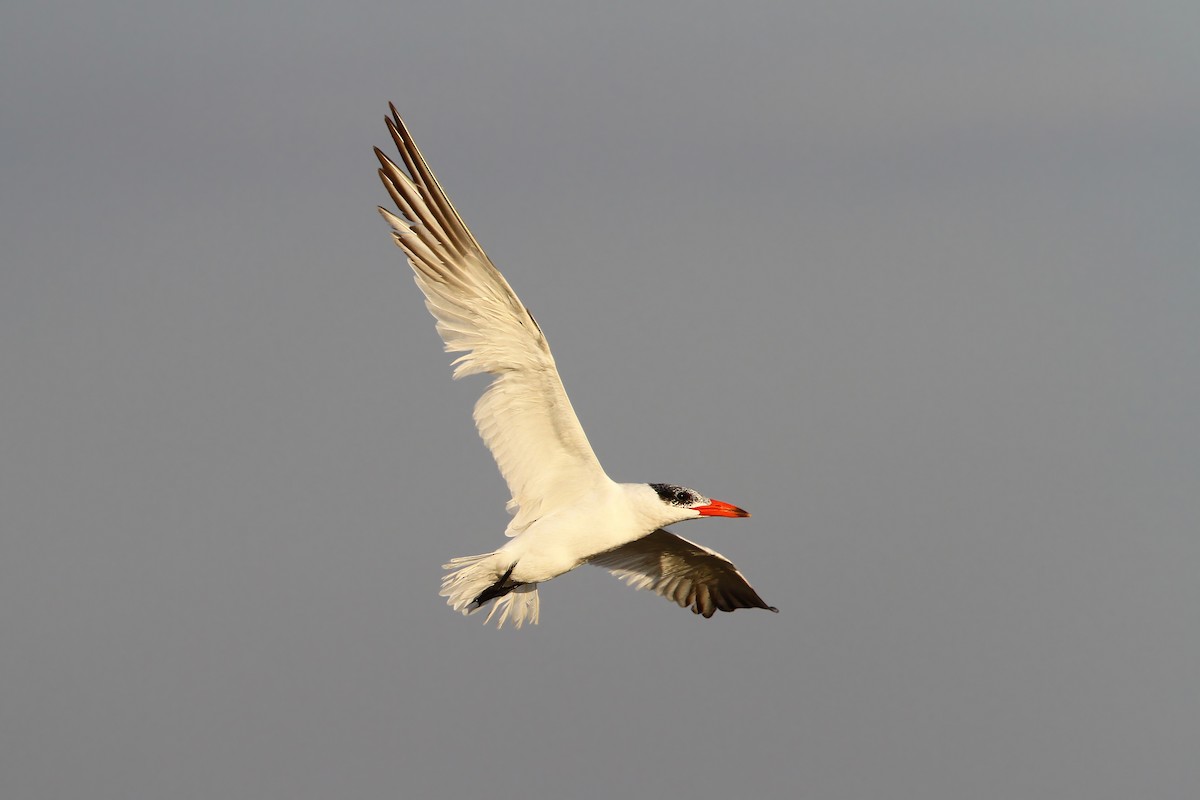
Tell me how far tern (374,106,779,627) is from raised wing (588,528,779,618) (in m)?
2.76

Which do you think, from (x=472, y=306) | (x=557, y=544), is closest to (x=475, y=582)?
(x=557, y=544)

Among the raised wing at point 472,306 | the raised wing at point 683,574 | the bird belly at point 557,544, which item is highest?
the raised wing at point 472,306

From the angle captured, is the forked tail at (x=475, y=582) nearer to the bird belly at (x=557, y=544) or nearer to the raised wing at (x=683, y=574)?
the bird belly at (x=557, y=544)

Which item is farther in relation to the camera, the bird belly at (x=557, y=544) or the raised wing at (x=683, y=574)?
the raised wing at (x=683, y=574)

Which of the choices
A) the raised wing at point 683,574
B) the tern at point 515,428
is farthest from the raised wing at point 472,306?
the raised wing at point 683,574

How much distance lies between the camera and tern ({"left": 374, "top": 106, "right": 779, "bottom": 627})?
17875 mm

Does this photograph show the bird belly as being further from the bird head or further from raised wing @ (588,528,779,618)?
raised wing @ (588,528,779,618)

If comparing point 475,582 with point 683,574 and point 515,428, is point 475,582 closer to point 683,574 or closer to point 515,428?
point 515,428

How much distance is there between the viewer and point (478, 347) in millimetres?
17969

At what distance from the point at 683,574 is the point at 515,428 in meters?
4.67

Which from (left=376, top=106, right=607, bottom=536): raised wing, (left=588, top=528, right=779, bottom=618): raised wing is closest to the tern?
(left=376, top=106, right=607, bottom=536): raised wing

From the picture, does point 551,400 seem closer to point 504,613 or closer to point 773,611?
point 504,613

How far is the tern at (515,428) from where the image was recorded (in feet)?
58.6

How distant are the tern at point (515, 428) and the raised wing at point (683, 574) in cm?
276
